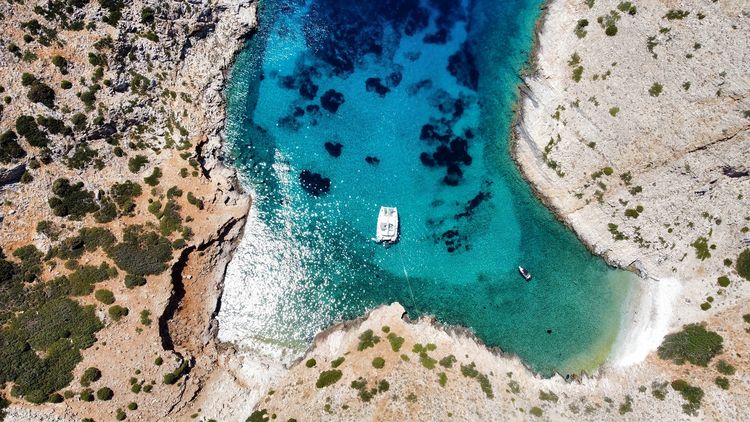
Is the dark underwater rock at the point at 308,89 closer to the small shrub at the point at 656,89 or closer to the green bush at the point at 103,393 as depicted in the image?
the small shrub at the point at 656,89

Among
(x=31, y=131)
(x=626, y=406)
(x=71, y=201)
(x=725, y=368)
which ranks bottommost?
(x=626, y=406)

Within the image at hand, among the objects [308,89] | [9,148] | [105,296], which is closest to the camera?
[9,148]

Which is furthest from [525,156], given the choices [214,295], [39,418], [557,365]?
[39,418]

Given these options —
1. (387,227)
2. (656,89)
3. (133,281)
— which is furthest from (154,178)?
(656,89)

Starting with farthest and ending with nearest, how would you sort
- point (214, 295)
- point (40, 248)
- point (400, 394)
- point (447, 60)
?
point (447, 60)
point (214, 295)
point (40, 248)
point (400, 394)

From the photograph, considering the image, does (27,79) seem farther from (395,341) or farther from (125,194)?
(395,341)

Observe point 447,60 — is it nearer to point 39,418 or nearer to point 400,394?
point 400,394
